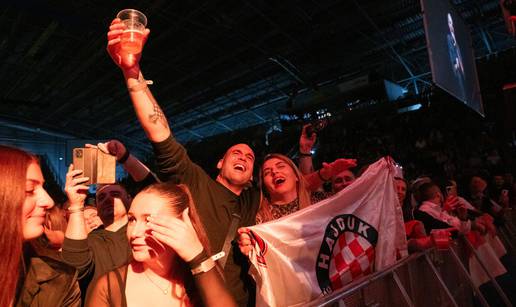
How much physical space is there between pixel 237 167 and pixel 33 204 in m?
1.13

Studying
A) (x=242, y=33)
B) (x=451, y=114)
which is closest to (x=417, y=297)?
(x=451, y=114)

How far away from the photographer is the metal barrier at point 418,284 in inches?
71.8

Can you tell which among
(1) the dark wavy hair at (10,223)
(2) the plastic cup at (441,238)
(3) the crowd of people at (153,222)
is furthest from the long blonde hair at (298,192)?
(1) the dark wavy hair at (10,223)

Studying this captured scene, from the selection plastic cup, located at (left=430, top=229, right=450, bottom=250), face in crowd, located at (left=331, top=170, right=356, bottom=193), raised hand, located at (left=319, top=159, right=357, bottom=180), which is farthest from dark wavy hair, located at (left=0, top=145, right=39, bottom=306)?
plastic cup, located at (left=430, top=229, right=450, bottom=250)

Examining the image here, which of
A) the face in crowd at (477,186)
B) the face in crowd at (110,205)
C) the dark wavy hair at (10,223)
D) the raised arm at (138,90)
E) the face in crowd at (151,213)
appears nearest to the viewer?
the dark wavy hair at (10,223)

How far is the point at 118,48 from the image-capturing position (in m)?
1.59

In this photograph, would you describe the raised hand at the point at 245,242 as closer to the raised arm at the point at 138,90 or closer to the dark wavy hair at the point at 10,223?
the raised arm at the point at 138,90

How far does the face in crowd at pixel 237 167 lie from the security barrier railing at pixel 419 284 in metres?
0.84

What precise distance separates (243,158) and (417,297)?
1.66m

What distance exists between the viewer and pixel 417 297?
98.7 inches

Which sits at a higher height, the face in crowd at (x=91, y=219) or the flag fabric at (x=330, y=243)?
the face in crowd at (x=91, y=219)

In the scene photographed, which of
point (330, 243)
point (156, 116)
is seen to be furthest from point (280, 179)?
point (156, 116)

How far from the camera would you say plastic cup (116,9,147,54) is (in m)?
1.57

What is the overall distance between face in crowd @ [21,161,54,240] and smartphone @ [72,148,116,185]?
1.00 feet
